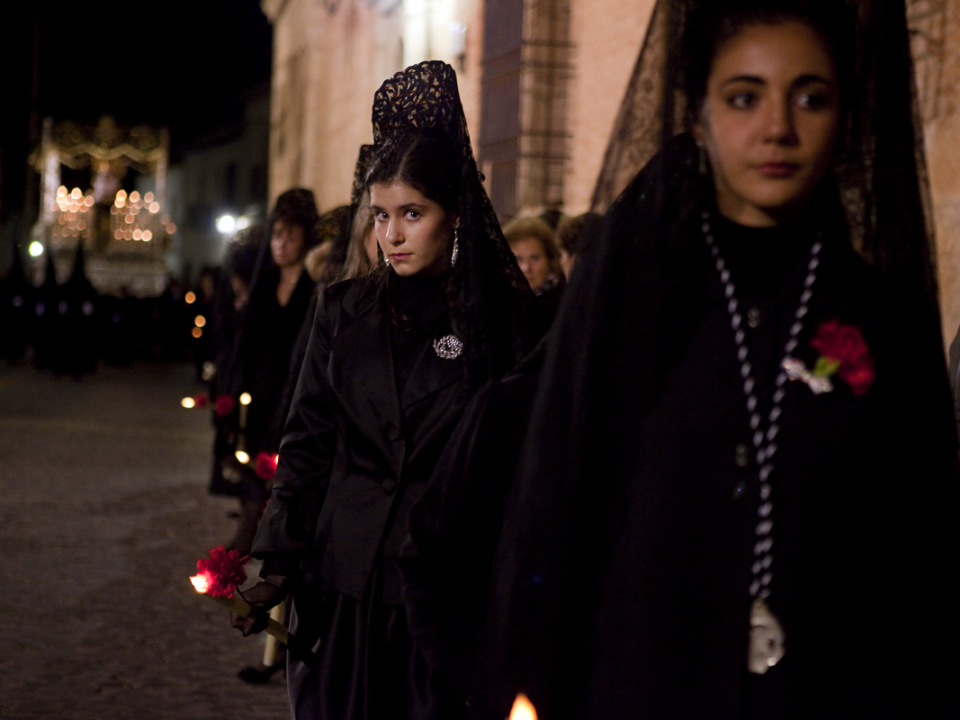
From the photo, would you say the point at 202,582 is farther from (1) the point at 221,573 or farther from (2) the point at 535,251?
(2) the point at 535,251

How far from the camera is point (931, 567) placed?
164 cm

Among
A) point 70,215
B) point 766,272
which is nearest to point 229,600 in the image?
point 766,272

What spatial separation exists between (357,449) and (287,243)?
351 cm

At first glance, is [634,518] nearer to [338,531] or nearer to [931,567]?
[931,567]

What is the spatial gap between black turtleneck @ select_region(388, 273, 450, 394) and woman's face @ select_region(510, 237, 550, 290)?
2.50 meters

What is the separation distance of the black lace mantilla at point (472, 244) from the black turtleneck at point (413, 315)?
0.08m

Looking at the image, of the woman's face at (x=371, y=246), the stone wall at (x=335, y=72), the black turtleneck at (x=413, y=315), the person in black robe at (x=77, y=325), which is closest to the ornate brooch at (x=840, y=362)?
the black turtleneck at (x=413, y=315)

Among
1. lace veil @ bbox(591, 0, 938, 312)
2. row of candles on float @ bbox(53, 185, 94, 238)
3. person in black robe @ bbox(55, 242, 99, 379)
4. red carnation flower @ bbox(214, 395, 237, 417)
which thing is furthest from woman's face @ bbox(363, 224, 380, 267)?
row of candles on float @ bbox(53, 185, 94, 238)

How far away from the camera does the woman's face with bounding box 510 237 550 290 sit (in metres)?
5.56

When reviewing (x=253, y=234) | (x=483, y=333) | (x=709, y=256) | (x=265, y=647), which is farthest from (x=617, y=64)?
(x=709, y=256)

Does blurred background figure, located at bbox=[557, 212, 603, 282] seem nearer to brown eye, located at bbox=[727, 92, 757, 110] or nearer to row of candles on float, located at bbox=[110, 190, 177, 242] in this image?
brown eye, located at bbox=[727, 92, 757, 110]

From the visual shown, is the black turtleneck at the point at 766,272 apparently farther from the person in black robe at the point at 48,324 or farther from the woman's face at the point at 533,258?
the person in black robe at the point at 48,324

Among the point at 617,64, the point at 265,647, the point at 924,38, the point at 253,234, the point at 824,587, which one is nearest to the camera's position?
the point at 824,587

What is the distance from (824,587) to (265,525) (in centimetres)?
165
